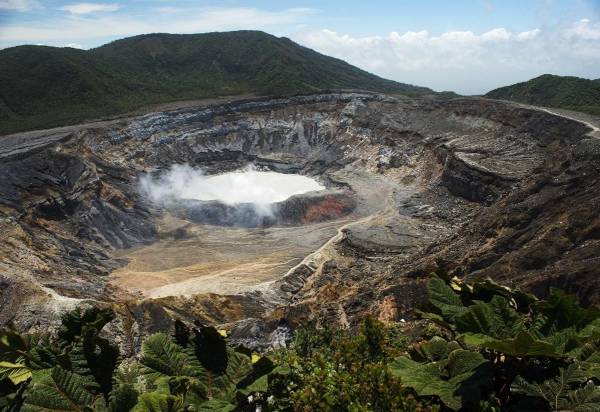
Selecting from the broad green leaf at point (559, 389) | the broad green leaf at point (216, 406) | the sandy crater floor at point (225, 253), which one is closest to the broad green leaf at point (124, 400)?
the broad green leaf at point (216, 406)

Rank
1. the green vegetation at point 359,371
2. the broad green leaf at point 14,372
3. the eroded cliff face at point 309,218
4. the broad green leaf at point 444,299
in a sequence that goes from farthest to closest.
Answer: the eroded cliff face at point 309,218 → the broad green leaf at point 444,299 → the broad green leaf at point 14,372 → the green vegetation at point 359,371

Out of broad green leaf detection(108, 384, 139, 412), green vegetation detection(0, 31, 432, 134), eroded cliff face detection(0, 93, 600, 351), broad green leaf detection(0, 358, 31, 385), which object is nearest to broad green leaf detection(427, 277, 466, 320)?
broad green leaf detection(108, 384, 139, 412)

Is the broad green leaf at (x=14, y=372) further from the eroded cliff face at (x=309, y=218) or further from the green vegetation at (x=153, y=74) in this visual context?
the green vegetation at (x=153, y=74)

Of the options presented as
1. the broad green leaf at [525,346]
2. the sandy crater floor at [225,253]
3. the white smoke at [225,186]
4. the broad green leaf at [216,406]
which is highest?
the broad green leaf at [525,346]

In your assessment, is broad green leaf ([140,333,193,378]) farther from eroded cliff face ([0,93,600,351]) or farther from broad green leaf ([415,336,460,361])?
eroded cliff face ([0,93,600,351])

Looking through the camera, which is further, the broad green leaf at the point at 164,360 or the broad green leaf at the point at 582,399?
the broad green leaf at the point at 164,360

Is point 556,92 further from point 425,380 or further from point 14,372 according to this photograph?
point 14,372

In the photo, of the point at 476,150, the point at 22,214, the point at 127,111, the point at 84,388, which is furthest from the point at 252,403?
the point at 127,111
